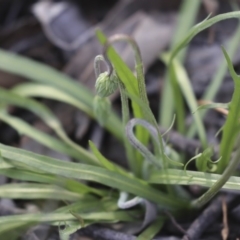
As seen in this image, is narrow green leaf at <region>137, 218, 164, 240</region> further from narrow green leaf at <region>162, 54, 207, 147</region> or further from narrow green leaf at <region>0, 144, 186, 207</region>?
narrow green leaf at <region>162, 54, 207, 147</region>

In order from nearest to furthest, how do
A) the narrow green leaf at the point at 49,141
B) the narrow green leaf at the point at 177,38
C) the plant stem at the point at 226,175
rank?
the plant stem at the point at 226,175 < the narrow green leaf at the point at 49,141 < the narrow green leaf at the point at 177,38

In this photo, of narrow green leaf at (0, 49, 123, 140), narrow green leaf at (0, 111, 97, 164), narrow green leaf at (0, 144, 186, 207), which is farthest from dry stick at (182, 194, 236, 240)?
narrow green leaf at (0, 49, 123, 140)

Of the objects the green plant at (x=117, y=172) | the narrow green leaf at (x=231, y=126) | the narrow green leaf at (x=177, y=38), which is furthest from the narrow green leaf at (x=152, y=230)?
the narrow green leaf at (x=177, y=38)

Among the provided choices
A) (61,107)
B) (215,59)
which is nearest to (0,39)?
(61,107)

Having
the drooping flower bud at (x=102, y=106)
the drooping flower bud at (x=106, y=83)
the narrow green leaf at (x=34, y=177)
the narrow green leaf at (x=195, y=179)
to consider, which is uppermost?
the drooping flower bud at (x=106, y=83)

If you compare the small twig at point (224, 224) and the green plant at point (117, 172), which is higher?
the green plant at point (117, 172)

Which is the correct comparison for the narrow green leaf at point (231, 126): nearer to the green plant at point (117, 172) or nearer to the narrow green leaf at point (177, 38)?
the green plant at point (117, 172)

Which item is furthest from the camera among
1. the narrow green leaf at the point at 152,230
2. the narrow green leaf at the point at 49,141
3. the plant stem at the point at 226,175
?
the narrow green leaf at the point at 49,141

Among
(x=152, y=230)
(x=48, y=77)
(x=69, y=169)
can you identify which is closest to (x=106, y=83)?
(x=69, y=169)

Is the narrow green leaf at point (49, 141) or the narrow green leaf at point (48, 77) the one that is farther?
the narrow green leaf at point (48, 77)
